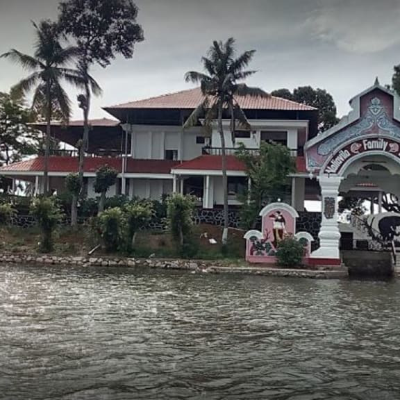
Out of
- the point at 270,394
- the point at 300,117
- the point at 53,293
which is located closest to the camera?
the point at 270,394

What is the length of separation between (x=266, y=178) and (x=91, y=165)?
12.2m

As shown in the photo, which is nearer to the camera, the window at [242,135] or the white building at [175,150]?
the white building at [175,150]

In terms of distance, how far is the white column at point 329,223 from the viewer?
79.8 ft

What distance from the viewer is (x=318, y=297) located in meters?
15.4

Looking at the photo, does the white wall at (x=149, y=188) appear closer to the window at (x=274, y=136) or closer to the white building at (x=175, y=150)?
the white building at (x=175, y=150)

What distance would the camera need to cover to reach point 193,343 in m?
8.68

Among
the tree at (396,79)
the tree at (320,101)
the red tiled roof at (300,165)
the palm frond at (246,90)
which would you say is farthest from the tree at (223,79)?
the tree at (320,101)

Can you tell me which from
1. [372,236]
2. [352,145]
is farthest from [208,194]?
[352,145]

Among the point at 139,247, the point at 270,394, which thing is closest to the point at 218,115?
the point at 139,247

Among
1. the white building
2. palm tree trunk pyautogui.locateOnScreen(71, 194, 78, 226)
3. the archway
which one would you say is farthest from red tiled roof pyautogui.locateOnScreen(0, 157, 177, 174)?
the archway

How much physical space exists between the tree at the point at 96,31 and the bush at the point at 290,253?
12.7m

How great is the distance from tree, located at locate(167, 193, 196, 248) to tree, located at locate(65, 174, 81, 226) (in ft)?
20.1

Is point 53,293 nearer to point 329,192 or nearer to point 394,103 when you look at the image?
point 329,192

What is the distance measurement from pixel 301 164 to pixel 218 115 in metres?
6.05
